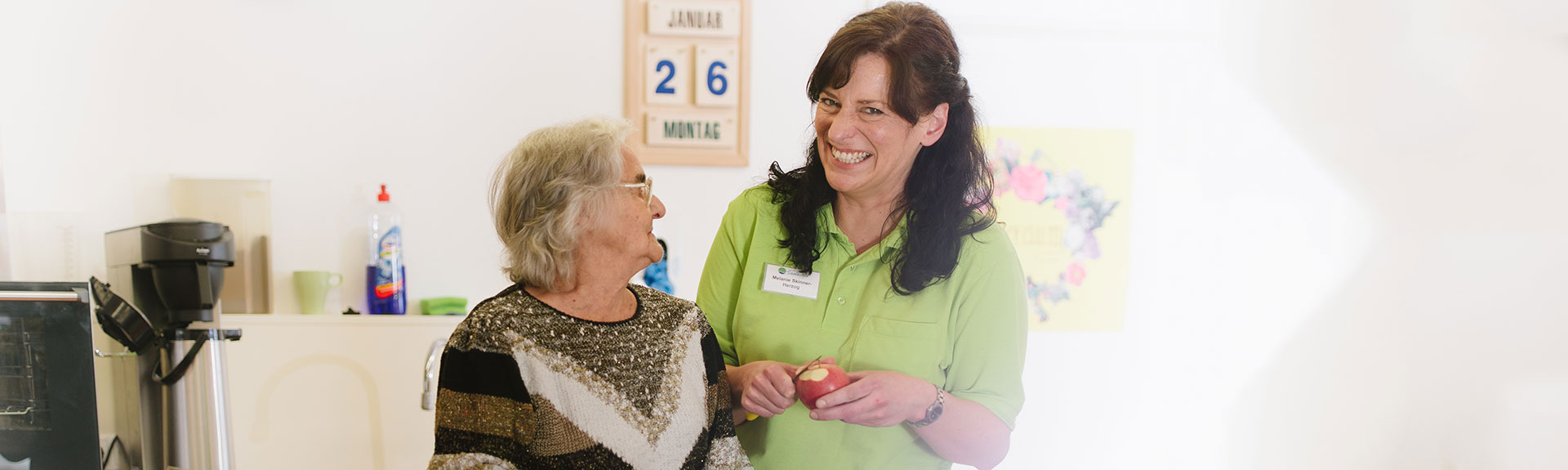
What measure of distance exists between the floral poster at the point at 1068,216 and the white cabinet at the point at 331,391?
2.02 m

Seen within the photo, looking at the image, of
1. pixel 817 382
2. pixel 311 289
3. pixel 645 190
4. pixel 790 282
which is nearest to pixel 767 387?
pixel 817 382

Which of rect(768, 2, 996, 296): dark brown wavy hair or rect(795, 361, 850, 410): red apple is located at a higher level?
rect(768, 2, 996, 296): dark brown wavy hair

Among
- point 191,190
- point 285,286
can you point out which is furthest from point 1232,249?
point 191,190

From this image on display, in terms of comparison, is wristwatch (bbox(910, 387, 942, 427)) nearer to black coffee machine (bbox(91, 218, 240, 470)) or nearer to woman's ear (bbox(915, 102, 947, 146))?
woman's ear (bbox(915, 102, 947, 146))

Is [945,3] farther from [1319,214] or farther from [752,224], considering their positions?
[752,224]

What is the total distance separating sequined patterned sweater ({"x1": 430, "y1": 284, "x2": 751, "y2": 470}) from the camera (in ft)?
3.95

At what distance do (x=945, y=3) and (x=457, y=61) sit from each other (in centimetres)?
168

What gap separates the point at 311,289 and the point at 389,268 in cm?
25

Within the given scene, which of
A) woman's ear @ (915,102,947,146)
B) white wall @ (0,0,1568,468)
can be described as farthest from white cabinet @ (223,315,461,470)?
woman's ear @ (915,102,947,146)

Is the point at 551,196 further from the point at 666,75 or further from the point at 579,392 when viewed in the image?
the point at 666,75

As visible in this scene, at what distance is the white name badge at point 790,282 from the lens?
1.54m

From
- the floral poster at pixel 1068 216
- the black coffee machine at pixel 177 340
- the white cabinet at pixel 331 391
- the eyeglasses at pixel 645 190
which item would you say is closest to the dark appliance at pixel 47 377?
the black coffee machine at pixel 177 340

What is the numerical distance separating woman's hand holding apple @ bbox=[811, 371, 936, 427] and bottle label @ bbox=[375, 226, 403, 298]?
206 centimetres

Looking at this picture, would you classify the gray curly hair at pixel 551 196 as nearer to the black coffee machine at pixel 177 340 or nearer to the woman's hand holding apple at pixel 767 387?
the woman's hand holding apple at pixel 767 387
